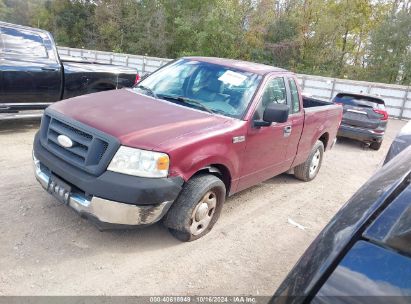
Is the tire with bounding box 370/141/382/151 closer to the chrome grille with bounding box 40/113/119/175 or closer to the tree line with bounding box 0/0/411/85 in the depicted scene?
the chrome grille with bounding box 40/113/119/175

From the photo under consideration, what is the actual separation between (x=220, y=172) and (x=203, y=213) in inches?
18.9

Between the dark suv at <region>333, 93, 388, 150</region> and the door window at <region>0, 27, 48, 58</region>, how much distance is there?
7.36m

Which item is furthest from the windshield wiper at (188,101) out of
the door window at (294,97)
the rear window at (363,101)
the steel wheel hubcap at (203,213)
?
the rear window at (363,101)

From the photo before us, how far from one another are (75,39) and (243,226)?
4220 cm

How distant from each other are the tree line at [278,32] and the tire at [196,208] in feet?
81.2

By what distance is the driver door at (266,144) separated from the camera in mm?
4090

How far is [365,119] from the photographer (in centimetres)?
938

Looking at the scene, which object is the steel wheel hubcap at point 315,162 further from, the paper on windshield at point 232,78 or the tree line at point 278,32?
the tree line at point 278,32

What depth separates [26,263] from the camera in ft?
9.91

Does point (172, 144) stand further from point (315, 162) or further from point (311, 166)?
point (315, 162)

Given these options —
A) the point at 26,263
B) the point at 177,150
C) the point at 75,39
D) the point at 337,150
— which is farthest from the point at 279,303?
the point at 75,39

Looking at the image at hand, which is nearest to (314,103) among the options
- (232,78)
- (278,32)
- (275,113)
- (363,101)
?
(232,78)

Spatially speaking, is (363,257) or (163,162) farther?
(163,162)

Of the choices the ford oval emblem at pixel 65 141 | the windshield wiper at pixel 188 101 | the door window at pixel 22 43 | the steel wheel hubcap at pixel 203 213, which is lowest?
the steel wheel hubcap at pixel 203 213
